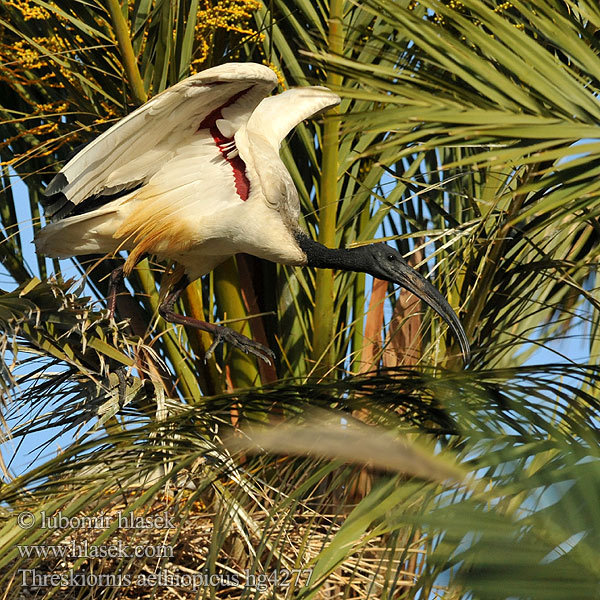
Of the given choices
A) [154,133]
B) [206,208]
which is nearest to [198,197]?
[206,208]

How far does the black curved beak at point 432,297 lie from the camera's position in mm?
3229

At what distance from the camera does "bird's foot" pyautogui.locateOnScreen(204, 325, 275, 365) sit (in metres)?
3.85

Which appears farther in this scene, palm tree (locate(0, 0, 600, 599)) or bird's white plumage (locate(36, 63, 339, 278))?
bird's white plumage (locate(36, 63, 339, 278))

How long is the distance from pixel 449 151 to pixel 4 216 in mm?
2175

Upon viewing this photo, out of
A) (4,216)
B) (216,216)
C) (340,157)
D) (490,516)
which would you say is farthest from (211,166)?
(490,516)

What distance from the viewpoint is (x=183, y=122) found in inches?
148

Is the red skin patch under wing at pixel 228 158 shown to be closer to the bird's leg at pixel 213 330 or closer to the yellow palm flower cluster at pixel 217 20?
the yellow palm flower cluster at pixel 217 20

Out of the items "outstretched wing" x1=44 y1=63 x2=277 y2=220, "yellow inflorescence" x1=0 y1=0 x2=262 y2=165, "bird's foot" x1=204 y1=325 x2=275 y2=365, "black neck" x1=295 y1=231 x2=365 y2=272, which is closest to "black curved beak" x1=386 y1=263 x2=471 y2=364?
"black neck" x1=295 y1=231 x2=365 y2=272

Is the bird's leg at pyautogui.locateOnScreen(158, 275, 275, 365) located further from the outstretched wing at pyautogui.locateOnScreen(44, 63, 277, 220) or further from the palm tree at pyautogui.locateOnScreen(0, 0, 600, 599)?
the outstretched wing at pyautogui.locateOnScreen(44, 63, 277, 220)

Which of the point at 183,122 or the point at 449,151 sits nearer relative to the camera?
the point at 183,122

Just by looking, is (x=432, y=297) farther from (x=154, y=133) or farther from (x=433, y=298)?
(x=154, y=133)

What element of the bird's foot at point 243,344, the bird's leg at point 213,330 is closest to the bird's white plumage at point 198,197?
the bird's leg at point 213,330

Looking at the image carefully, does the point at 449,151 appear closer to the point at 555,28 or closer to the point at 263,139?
the point at 263,139

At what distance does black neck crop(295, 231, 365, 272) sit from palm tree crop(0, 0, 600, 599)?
14 centimetres
